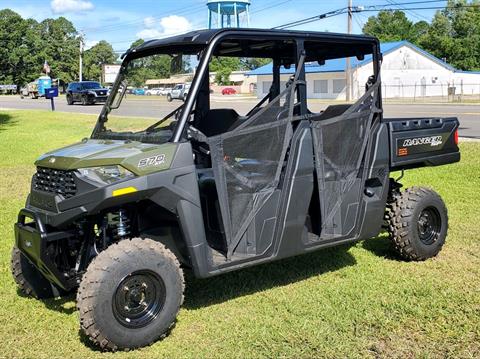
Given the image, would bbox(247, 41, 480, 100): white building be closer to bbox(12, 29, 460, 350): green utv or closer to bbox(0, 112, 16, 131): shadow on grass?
bbox(0, 112, 16, 131): shadow on grass

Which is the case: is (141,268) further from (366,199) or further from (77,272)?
(366,199)

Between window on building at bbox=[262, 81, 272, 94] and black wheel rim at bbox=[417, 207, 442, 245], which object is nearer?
window on building at bbox=[262, 81, 272, 94]

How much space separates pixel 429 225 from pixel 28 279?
391 cm

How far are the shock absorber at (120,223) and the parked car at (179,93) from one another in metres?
1.00

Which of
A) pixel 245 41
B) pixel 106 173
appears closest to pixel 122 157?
pixel 106 173

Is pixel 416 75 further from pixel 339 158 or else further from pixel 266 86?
pixel 339 158

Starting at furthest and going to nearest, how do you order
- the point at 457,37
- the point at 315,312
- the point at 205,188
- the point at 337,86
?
the point at 457,37 → the point at 337,86 → the point at 205,188 → the point at 315,312

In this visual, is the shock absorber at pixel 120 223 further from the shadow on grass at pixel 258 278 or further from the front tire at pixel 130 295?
the shadow on grass at pixel 258 278

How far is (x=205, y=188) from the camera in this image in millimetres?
4695

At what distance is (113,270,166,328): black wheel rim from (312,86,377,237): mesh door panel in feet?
5.26

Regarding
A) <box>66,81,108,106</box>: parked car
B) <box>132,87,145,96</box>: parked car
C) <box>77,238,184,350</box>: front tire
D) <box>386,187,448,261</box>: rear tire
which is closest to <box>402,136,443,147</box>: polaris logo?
<box>386,187,448,261</box>: rear tire

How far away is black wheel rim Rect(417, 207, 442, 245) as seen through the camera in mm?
5895

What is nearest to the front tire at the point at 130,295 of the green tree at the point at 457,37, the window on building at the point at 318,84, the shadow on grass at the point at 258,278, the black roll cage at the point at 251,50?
the shadow on grass at the point at 258,278

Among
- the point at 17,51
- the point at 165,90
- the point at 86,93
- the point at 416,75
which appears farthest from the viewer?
the point at 17,51
